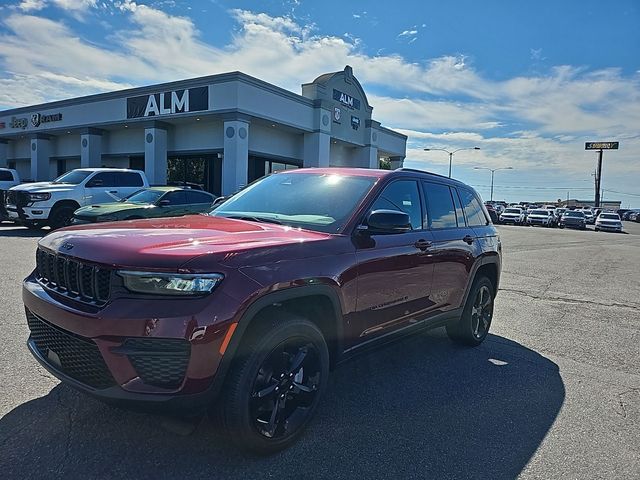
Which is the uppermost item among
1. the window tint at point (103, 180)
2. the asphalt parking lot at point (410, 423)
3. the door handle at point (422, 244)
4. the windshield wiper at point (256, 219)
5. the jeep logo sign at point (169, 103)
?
the jeep logo sign at point (169, 103)

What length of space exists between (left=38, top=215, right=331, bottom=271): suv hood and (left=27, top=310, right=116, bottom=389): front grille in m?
0.45

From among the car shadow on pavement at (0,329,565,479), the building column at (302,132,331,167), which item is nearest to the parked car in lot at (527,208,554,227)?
the building column at (302,132,331,167)

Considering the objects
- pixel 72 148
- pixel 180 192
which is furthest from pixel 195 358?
pixel 72 148

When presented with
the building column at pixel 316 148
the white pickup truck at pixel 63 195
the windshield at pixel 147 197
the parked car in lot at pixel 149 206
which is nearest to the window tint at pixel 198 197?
the parked car in lot at pixel 149 206

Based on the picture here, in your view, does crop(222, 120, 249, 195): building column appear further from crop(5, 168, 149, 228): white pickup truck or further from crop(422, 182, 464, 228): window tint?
crop(422, 182, 464, 228): window tint

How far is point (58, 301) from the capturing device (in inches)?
109

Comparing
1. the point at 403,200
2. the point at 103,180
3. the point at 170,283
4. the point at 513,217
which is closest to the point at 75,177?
the point at 103,180

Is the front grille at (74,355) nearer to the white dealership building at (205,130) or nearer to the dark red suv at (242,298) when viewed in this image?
the dark red suv at (242,298)

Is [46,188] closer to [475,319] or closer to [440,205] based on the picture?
[440,205]

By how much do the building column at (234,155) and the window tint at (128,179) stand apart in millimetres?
7572

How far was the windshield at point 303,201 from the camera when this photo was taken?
11.7ft

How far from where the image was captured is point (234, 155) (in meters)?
23.1

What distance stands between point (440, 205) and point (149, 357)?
3.29 meters

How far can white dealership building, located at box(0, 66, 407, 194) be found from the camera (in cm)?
2333
